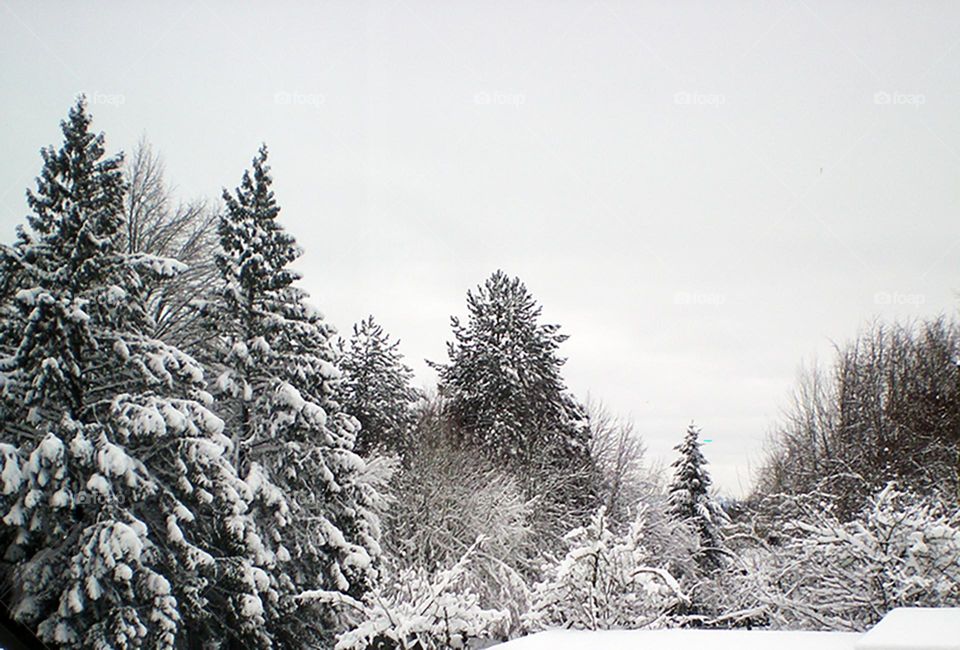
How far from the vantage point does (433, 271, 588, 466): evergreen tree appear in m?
10.9

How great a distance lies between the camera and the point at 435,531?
915cm

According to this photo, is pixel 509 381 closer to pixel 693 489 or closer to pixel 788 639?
pixel 693 489

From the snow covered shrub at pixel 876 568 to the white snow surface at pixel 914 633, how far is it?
2600mm

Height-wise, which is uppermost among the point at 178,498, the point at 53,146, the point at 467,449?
the point at 53,146

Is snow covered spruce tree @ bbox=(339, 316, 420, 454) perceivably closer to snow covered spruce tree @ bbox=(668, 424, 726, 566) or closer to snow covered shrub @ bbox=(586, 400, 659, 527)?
snow covered shrub @ bbox=(586, 400, 659, 527)

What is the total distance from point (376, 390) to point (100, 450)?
16.7 ft

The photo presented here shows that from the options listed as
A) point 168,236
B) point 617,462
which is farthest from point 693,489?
point 168,236

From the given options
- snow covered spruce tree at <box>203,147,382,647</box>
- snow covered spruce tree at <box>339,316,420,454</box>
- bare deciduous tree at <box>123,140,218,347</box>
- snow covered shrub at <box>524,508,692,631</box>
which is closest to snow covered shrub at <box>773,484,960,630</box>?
snow covered shrub at <box>524,508,692,631</box>

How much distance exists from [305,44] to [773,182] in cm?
548

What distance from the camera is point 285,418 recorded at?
7.48 meters

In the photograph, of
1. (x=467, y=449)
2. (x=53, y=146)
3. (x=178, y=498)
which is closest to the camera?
(x=178, y=498)

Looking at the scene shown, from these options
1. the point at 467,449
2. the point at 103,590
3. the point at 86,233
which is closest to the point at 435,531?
the point at 467,449

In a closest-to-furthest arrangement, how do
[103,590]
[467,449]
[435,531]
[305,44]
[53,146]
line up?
[103,590], [53,146], [305,44], [435,531], [467,449]

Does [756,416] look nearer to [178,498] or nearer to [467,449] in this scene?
[467,449]
